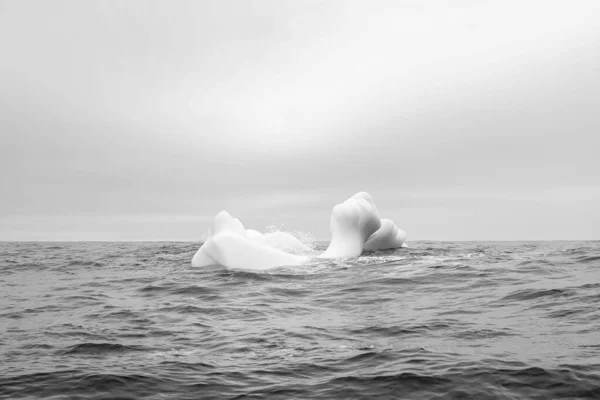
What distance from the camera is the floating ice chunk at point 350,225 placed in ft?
66.5

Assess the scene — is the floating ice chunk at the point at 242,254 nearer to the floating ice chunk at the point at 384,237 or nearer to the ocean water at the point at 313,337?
the ocean water at the point at 313,337

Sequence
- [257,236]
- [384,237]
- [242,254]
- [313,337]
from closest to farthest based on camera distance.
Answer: [313,337] < [242,254] < [384,237] < [257,236]

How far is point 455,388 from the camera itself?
5.72 metres

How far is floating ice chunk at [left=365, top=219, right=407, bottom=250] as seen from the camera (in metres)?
24.0

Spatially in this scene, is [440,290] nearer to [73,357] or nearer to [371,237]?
[73,357]

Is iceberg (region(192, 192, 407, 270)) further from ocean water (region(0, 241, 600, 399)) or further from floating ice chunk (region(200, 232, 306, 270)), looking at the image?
ocean water (region(0, 241, 600, 399))

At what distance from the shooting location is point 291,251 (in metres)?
25.0

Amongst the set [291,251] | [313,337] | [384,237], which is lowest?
[313,337]

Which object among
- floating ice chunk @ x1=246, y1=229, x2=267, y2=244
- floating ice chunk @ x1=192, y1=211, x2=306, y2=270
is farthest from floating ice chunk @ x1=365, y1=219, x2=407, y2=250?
floating ice chunk @ x1=192, y1=211, x2=306, y2=270

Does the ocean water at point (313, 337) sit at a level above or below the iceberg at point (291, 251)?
below

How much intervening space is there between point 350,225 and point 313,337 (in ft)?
41.4

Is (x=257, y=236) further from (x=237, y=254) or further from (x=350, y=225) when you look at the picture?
(x=237, y=254)

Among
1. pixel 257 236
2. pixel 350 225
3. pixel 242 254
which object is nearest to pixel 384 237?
pixel 350 225

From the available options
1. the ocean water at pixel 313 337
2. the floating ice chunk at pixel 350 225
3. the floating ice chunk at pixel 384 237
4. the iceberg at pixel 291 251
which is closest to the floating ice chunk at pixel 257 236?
the iceberg at pixel 291 251
